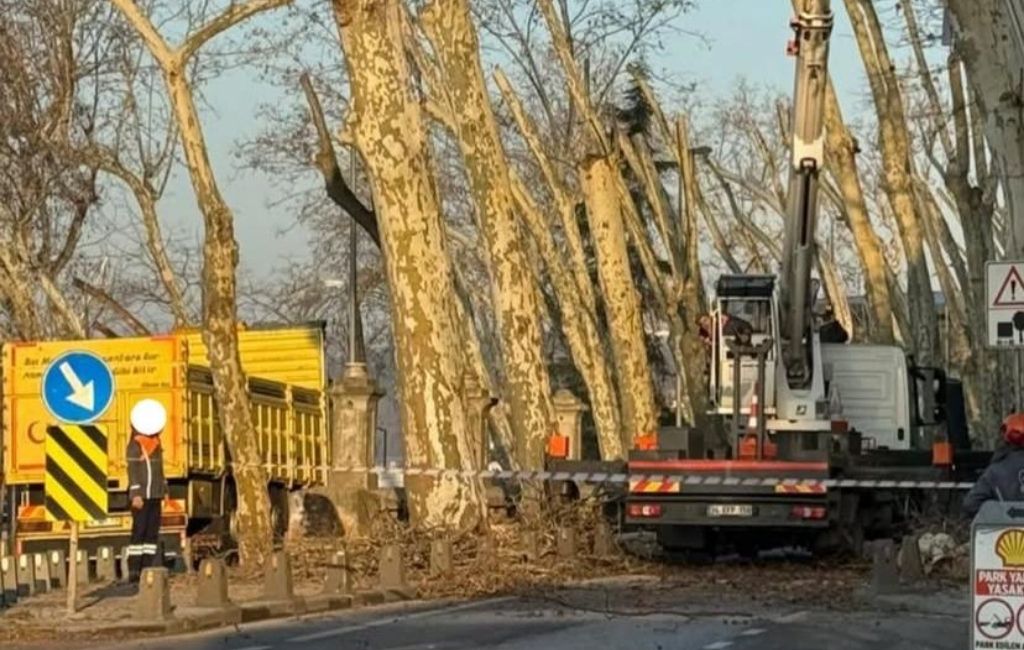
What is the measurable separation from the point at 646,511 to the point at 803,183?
4.26 meters

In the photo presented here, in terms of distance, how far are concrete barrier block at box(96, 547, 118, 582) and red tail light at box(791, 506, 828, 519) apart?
7806mm

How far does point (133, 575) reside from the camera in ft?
73.2

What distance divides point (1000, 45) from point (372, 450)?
12.5 metres

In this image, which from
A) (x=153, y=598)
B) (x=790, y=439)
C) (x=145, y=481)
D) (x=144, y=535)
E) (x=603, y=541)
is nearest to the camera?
(x=153, y=598)

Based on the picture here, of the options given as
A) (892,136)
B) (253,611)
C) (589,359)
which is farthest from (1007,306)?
(589,359)

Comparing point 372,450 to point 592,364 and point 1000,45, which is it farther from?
point 1000,45

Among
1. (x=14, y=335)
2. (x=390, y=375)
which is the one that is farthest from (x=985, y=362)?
(x=390, y=375)

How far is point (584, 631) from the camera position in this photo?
15.2 metres

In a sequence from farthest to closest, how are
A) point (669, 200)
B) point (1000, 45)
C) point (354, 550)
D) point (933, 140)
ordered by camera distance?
point (669, 200), point (933, 140), point (354, 550), point (1000, 45)

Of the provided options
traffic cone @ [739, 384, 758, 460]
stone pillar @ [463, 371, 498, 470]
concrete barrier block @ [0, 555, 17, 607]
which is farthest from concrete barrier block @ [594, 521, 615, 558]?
concrete barrier block @ [0, 555, 17, 607]

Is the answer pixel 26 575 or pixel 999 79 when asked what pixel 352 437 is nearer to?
pixel 26 575

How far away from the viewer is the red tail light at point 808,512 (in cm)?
2148

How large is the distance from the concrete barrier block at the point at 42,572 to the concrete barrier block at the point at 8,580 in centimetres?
31

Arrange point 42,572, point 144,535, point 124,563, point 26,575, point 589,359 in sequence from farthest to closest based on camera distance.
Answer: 1. point 589,359
2. point 124,563
3. point 144,535
4. point 42,572
5. point 26,575
